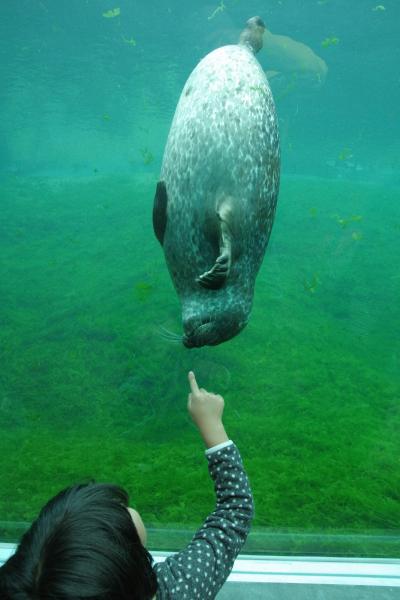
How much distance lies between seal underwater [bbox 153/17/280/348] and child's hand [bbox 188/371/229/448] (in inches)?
8.1

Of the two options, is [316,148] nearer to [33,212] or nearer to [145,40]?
[145,40]

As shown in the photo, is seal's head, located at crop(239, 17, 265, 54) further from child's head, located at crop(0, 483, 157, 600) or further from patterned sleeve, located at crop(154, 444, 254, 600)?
child's head, located at crop(0, 483, 157, 600)

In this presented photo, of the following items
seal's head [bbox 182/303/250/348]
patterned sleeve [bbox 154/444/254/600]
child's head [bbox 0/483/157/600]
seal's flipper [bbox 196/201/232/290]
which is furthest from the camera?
seal's head [bbox 182/303/250/348]

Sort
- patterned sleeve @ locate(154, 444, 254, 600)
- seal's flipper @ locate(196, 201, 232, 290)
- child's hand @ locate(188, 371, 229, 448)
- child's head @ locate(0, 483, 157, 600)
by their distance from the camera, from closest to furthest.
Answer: child's head @ locate(0, 483, 157, 600)
patterned sleeve @ locate(154, 444, 254, 600)
seal's flipper @ locate(196, 201, 232, 290)
child's hand @ locate(188, 371, 229, 448)

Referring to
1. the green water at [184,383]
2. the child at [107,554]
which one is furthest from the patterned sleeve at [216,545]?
the green water at [184,383]

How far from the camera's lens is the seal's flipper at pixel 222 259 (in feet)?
4.20

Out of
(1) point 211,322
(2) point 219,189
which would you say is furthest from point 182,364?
(2) point 219,189

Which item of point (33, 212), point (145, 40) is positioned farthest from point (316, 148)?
point (33, 212)

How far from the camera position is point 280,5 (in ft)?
40.5

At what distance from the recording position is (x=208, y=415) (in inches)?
57.4

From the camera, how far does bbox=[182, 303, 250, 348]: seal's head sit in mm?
1545

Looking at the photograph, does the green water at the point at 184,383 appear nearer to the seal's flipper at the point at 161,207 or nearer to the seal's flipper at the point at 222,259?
the seal's flipper at the point at 161,207

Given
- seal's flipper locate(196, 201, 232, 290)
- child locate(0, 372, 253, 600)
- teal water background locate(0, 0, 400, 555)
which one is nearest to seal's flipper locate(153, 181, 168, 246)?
seal's flipper locate(196, 201, 232, 290)

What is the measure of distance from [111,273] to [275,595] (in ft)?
12.7
